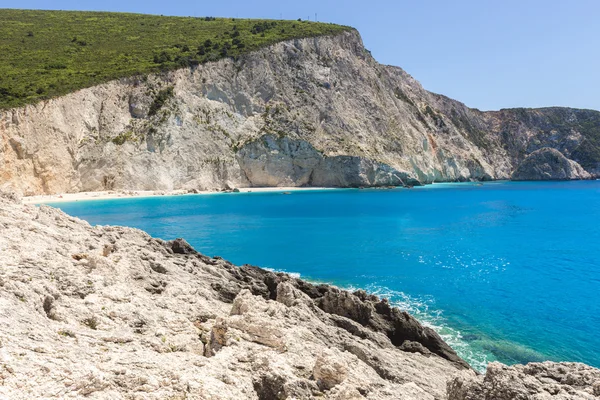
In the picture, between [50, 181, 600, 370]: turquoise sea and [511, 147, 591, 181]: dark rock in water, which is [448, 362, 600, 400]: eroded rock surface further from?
[511, 147, 591, 181]: dark rock in water

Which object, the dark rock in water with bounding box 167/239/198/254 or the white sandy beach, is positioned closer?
the dark rock in water with bounding box 167/239/198/254

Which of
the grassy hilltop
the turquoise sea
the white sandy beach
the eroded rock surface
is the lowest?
the turquoise sea

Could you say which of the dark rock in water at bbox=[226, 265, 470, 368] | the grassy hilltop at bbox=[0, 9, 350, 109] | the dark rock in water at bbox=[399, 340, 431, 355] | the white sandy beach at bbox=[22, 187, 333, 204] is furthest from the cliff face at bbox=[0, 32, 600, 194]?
the dark rock in water at bbox=[399, 340, 431, 355]

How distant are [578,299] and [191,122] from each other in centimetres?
7430

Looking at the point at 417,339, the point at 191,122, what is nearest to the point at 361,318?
the point at 417,339

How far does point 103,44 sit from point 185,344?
3973 inches

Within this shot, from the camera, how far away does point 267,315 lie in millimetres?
10023

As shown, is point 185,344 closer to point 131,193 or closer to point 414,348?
point 414,348

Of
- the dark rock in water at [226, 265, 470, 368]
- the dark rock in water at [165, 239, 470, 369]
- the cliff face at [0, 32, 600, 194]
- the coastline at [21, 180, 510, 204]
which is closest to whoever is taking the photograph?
the dark rock in water at [165, 239, 470, 369]

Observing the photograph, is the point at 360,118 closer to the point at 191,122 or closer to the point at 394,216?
the point at 191,122

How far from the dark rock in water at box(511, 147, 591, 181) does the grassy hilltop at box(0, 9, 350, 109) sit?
89.6 metres

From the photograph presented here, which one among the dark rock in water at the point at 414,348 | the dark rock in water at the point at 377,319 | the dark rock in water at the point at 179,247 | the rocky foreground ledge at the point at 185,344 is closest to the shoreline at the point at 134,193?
the dark rock in water at the point at 179,247

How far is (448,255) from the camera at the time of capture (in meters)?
31.3

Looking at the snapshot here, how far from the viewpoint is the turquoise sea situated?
17.3m
